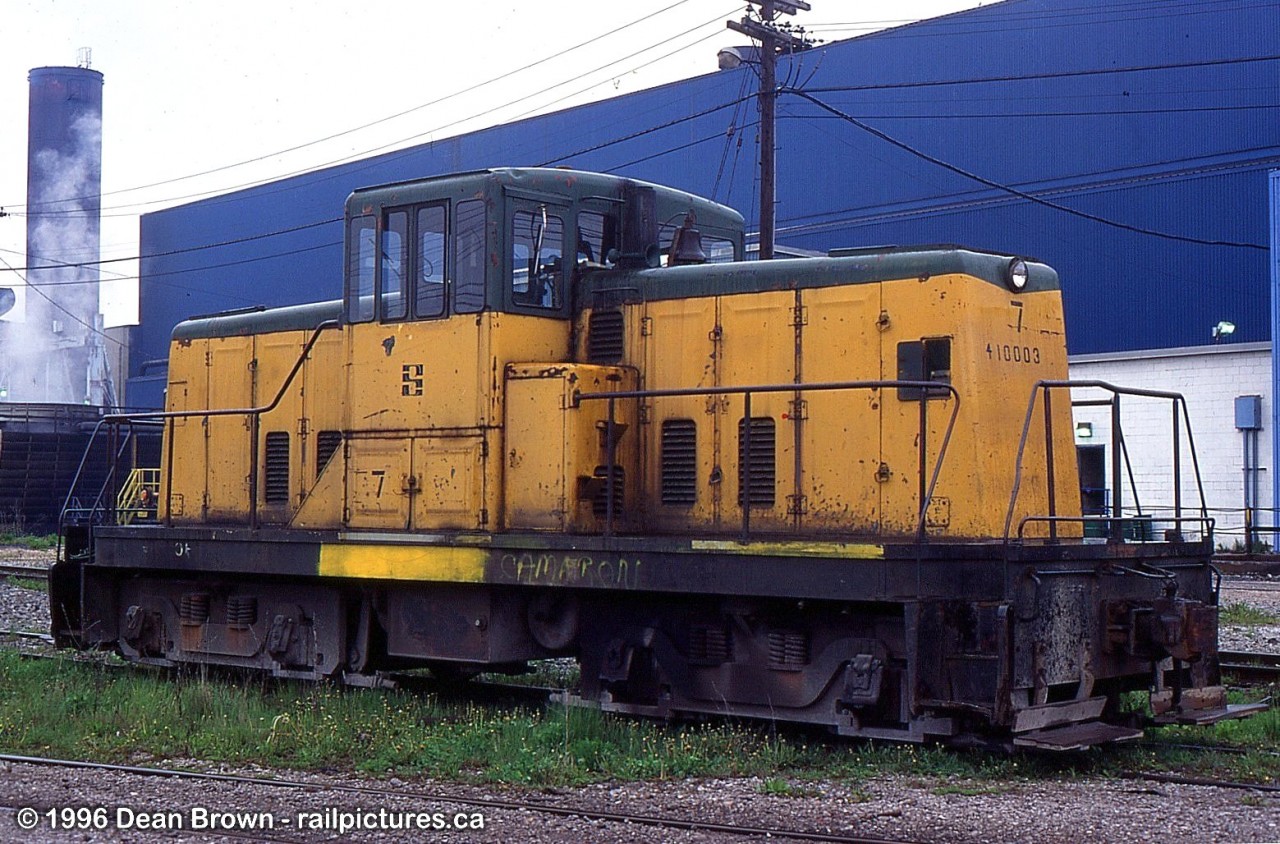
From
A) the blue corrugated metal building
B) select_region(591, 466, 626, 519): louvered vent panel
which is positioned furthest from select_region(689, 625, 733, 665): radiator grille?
the blue corrugated metal building

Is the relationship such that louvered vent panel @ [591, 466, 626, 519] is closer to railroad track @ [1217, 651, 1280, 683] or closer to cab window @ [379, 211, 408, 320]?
cab window @ [379, 211, 408, 320]

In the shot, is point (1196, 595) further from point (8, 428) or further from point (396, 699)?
point (8, 428)

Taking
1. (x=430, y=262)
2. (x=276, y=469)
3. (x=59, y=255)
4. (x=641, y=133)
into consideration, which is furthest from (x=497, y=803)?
(x=59, y=255)

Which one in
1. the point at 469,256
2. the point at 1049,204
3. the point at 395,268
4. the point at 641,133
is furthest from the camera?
the point at 641,133

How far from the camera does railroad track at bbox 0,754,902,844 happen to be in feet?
20.4

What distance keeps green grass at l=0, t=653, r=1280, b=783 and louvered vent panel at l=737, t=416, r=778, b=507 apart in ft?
4.62

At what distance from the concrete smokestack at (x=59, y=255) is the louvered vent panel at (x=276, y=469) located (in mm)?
42915

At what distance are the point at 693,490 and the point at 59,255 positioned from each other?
156 ft

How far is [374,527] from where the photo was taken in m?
9.92

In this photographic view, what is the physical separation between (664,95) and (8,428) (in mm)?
18796

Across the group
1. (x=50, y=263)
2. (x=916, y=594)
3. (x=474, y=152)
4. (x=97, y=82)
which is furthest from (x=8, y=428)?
(x=916, y=594)

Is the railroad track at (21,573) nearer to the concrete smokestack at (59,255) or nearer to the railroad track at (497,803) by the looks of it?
the railroad track at (497,803)

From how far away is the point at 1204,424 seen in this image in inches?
1086

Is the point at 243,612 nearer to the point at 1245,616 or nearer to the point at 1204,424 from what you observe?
the point at 1245,616
